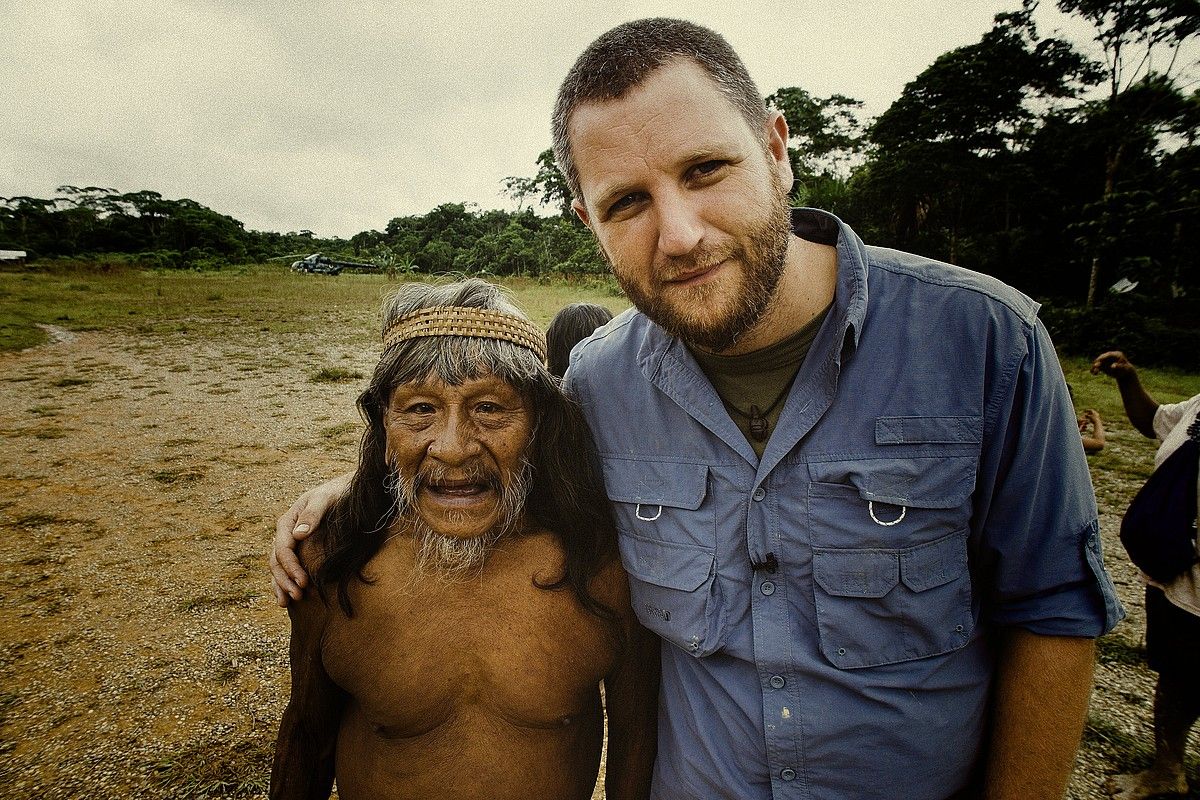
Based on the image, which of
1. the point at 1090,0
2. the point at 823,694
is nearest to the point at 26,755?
the point at 823,694

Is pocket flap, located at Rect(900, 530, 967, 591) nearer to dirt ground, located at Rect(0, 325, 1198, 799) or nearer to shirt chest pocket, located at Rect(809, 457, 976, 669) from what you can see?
shirt chest pocket, located at Rect(809, 457, 976, 669)

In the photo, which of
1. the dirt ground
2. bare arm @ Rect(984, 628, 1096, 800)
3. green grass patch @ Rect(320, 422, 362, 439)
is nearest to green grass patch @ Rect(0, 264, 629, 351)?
green grass patch @ Rect(320, 422, 362, 439)

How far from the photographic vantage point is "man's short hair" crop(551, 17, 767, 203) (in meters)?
1.41

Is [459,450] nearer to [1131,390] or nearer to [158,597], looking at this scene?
[1131,390]

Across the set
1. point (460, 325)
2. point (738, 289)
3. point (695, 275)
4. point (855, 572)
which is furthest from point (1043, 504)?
point (460, 325)

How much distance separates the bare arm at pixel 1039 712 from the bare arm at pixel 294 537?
1994 millimetres

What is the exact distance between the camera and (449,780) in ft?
5.76

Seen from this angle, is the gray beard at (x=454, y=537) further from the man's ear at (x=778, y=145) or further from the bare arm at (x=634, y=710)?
the man's ear at (x=778, y=145)

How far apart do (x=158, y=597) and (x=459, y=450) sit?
15.6 ft

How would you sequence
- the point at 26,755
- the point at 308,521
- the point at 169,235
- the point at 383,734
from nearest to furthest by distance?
the point at 383,734 < the point at 308,521 < the point at 26,755 < the point at 169,235

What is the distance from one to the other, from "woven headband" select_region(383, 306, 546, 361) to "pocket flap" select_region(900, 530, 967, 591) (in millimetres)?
1292

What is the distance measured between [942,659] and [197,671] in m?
4.69

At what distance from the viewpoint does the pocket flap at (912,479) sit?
1296 millimetres

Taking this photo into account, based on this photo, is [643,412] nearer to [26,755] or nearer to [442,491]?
[442,491]
